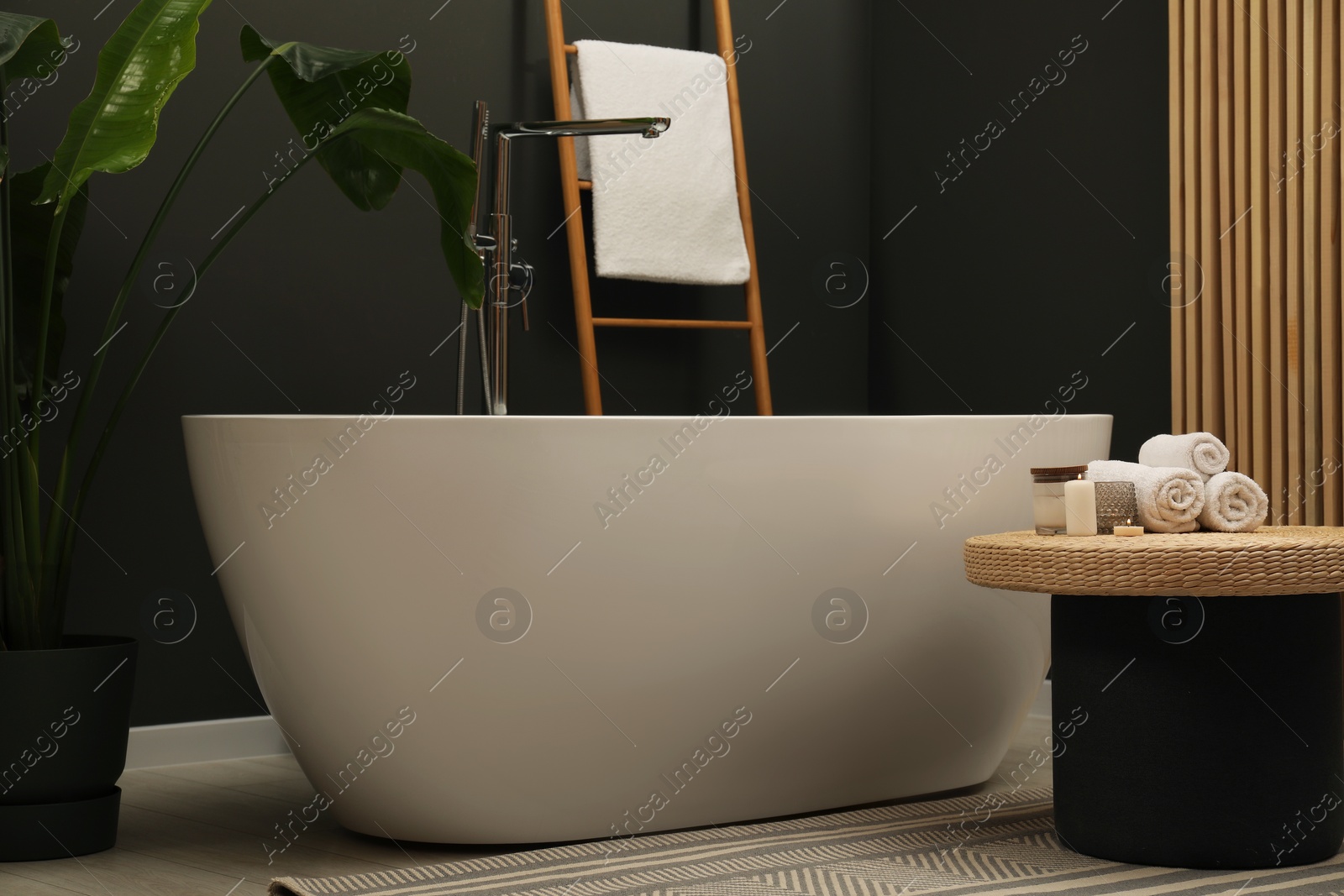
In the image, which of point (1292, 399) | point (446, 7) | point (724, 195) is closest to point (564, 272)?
point (724, 195)

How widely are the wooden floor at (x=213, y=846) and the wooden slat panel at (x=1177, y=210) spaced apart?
759 mm

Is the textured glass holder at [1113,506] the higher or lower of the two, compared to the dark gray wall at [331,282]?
lower

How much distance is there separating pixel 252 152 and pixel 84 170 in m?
0.85

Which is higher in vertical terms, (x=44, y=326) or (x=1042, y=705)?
(x=44, y=326)

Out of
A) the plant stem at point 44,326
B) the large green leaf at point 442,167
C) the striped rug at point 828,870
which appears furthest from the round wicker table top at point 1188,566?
the plant stem at point 44,326

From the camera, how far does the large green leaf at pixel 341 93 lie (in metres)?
1.83

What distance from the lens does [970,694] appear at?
2041mm

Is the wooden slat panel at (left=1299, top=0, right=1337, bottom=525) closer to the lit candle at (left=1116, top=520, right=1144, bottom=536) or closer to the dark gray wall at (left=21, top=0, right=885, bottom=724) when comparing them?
the lit candle at (left=1116, top=520, right=1144, bottom=536)

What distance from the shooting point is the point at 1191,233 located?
2.48m

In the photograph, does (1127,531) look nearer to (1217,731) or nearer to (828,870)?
(1217,731)

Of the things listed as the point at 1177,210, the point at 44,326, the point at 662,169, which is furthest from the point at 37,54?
the point at 1177,210

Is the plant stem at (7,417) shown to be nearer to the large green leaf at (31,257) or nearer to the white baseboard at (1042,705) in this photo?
the large green leaf at (31,257)

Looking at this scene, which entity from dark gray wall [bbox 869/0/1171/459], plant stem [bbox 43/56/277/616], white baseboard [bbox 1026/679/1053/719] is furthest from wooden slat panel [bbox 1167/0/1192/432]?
plant stem [bbox 43/56/277/616]

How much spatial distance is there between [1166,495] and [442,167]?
1.03 metres
